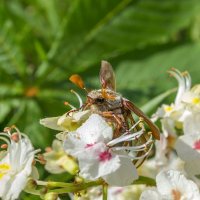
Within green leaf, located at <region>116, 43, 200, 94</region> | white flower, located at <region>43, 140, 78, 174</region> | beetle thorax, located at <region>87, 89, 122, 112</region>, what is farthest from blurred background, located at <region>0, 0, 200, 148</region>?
beetle thorax, located at <region>87, 89, 122, 112</region>

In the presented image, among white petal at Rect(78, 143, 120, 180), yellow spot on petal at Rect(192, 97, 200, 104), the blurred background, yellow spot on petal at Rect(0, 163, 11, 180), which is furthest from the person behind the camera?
the blurred background

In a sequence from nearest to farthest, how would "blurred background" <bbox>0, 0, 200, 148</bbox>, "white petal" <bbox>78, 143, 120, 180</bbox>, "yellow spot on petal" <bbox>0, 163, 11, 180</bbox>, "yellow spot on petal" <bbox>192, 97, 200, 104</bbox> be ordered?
"white petal" <bbox>78, 143, 120, 180</bbox>, "yellow spot on petal" <bbox>0, 163, 11, 180</bbox>, "yellow spot on petal" <bbox>192, 97, 200, 104</bbox>, "blurred background" <bbox>0, 0, 200, 148</bbox>

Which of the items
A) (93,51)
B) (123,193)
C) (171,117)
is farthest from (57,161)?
(93,51)

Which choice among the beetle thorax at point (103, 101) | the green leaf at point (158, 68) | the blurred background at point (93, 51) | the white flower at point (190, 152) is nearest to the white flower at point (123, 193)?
the white flower at point (190, 152)

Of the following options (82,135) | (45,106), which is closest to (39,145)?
(45,106)

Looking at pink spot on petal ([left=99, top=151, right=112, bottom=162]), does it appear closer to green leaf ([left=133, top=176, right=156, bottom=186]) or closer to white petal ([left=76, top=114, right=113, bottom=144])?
white petal ([left=76, top=114, right=113, bottom=144])

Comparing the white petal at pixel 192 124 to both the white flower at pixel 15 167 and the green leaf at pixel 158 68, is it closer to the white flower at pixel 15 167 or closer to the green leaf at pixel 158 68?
the white flower at pixel 15 167

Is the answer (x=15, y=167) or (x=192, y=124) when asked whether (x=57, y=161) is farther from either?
(x=192, y=124)
